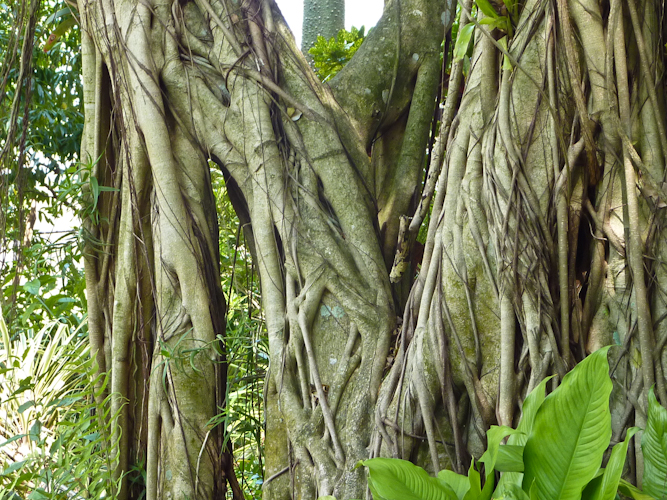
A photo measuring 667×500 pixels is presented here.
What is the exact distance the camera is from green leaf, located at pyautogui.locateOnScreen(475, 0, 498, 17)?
1371mm

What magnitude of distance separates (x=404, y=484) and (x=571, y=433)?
288mm

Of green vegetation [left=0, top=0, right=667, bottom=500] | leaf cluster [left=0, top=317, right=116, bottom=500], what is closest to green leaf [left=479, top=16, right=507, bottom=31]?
green vegetation [left=0, top=0, right=667, bottom=500]

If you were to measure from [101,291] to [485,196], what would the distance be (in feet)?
4.89

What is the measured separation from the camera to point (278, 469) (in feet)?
5.68

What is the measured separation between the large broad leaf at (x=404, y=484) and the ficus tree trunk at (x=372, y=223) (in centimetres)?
31

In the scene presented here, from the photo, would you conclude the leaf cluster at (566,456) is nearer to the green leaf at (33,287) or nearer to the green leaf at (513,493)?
the green leaf at (513,493)

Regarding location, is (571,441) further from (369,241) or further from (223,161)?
(223,161)

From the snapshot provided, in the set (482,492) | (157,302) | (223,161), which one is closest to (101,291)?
(157,302)

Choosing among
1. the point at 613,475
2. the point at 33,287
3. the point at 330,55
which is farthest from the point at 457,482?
the point at 330,55

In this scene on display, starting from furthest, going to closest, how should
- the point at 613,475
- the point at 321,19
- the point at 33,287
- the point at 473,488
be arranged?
the point at 321,19 < the point at 33,287 < the point at 473,488 < the point at 613,475

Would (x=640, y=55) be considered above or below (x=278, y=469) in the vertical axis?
above

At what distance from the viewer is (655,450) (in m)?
1.04

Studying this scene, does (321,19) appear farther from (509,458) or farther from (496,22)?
(509,458)

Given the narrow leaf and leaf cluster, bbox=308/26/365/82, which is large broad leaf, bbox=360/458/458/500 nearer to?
the narrow leaf
